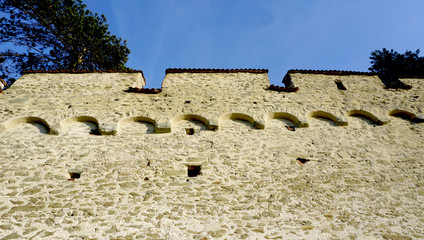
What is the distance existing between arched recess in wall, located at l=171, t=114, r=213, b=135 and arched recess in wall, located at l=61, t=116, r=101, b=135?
1.93 meters

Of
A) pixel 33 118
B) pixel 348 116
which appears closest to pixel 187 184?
pixel 33 118

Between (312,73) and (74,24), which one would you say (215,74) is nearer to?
(312,73)

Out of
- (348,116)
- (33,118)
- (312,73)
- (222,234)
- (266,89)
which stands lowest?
(222,234)

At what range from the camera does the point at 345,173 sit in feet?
18.0

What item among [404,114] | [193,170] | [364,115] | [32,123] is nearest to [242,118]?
[193,170]

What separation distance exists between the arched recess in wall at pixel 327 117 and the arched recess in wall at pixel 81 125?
5.88 metres

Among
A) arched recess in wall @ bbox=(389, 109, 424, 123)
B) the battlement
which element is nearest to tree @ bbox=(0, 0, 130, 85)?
the battlement

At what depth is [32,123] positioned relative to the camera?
667 cm

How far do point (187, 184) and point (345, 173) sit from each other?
133 inches

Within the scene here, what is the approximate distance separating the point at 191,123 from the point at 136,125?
1436 mm

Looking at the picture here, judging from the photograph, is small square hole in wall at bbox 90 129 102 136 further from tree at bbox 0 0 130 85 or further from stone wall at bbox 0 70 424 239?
tree at bbox 0 0 130 85

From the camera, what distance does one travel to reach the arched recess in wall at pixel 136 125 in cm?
652

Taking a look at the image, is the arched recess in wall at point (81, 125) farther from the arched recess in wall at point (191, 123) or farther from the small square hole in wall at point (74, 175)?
the arched recess in wall at point (191, 123)

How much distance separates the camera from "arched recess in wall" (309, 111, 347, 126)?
7.03 metres
